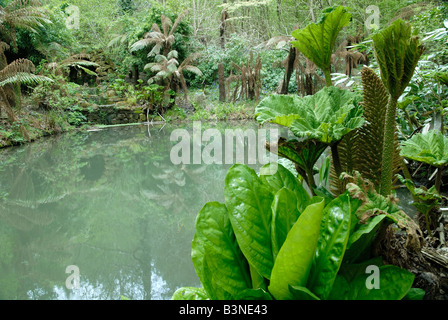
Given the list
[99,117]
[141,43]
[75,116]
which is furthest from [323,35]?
[141,43]

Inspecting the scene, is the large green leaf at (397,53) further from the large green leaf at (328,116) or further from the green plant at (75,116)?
Answer: the green plant at (75,116)

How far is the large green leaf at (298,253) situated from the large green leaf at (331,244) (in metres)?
0.03

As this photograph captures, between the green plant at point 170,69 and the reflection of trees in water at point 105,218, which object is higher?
the green plant at point 170,69

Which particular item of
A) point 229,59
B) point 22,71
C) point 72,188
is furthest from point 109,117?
point 72,188

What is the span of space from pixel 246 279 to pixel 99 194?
256 centimetres

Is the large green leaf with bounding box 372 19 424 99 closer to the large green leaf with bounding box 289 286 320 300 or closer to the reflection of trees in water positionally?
the large green leaf with bounding box 289 286 320 300

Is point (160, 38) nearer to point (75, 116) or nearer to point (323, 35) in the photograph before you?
point (75, 116)

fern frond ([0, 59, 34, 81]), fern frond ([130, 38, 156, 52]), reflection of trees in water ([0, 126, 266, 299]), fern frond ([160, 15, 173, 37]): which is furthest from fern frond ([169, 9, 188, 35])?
reflection of trees in water ([0, 126, 266, 299])

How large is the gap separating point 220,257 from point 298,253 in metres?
0.21

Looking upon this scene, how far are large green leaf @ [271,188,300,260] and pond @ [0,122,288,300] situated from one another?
0.78 m

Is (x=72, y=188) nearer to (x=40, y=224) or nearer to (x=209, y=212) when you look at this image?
(x=40, y=224)

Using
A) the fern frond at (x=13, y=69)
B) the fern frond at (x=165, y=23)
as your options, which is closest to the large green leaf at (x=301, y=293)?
the fern frond at (x=13, y=69)

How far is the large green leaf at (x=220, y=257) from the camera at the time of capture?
0.68 m

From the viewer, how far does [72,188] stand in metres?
3.12
